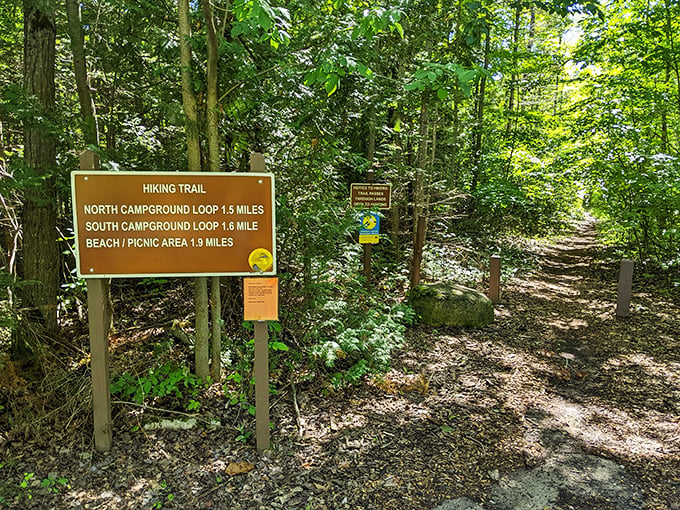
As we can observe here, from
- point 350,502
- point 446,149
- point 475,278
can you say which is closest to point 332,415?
point 350,502

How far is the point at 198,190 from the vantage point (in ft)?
10.9

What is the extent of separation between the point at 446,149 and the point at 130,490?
38.7 feet

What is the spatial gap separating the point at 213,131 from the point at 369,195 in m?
3.19

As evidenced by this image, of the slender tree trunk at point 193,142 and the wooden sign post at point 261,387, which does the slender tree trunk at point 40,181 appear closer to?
the slender tree trunk at point 193,142

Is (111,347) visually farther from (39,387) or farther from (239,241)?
(239,241)

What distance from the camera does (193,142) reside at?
3.82 meters

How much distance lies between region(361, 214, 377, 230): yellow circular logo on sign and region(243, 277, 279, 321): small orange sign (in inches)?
129

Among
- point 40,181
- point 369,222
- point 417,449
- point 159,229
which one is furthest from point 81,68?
point 417,449

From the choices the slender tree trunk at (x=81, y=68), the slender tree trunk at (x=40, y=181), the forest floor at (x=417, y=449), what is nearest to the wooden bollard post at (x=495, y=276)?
the forest floor at (x=417, y=449)

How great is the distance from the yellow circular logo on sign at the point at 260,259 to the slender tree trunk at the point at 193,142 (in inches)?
33.5

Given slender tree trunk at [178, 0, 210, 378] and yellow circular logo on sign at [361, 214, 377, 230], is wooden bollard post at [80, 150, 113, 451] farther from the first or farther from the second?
yellow circular logo on sign at [361, 214, 377, 230]

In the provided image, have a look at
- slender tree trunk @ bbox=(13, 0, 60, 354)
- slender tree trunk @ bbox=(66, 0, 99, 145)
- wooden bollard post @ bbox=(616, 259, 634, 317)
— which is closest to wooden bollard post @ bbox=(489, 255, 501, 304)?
wooden bollard post @ bbox=(616, 259, 634, 317)

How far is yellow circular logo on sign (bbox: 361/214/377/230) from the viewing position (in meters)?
6.55

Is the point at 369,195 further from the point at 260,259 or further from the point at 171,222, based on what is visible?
the point at 171,222
